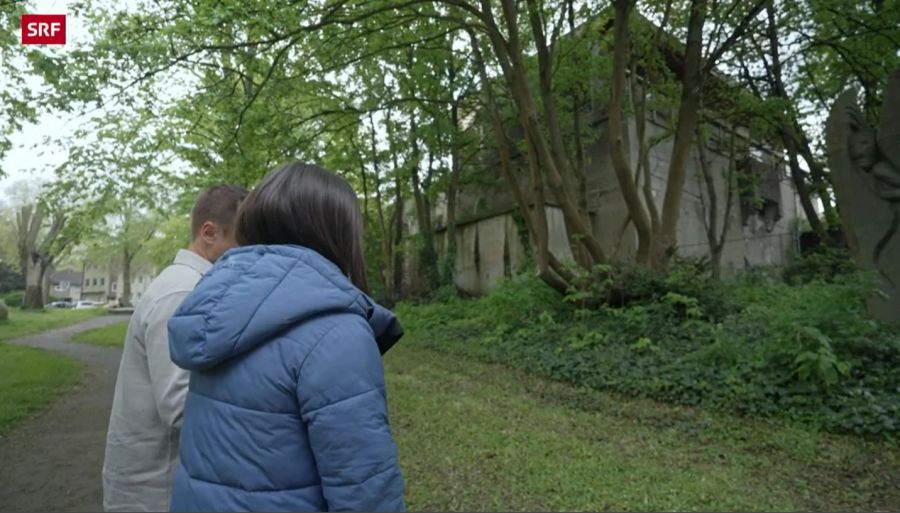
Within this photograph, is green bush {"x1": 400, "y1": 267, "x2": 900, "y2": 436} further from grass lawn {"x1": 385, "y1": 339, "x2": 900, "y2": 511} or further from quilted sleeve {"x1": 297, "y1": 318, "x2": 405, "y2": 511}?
quilted sleeve {"x1": 297, "y1": 318, "x2": 405, "y2": 511}

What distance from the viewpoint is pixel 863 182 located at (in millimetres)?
7164

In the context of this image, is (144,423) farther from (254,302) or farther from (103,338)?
(103,338)

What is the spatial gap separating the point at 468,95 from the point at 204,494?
13611 millimetres

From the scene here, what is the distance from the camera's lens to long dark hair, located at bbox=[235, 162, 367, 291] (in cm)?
143

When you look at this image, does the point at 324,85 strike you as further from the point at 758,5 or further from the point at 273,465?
the point at 273,465

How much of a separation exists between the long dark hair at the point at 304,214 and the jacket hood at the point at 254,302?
8 cm

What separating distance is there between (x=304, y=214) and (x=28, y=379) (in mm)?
10028

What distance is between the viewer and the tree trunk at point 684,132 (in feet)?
32.0

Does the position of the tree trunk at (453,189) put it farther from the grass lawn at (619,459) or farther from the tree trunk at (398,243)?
the grass lawn at (619,459)

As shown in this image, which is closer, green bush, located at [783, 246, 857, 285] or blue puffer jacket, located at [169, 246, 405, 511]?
blue puffer jacket, located at [169, 246, 405, 511]

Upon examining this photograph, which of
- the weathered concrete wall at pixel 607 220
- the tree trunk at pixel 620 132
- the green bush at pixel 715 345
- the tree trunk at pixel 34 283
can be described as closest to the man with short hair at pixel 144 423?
the green bush at pixel 715 345

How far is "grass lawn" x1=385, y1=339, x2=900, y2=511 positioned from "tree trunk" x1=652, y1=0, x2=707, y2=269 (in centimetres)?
453

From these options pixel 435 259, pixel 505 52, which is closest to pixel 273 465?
pixel 505 52

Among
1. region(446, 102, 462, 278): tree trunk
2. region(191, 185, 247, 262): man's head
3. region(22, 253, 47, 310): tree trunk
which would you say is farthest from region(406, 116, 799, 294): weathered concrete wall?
region(22, 253, 47, 310): tree trunk
